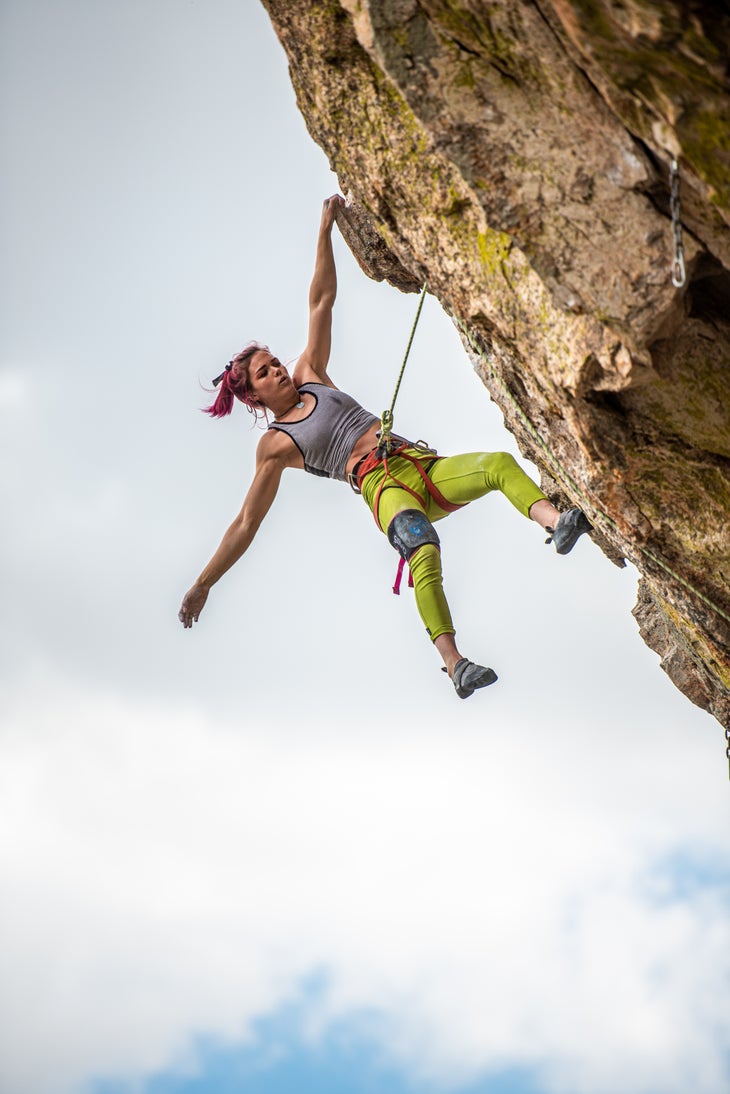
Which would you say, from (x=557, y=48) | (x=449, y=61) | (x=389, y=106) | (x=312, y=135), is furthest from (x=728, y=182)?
(x=312, y=135)

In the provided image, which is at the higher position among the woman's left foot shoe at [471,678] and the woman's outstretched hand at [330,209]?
the woman's outstretched hand at [330,209]

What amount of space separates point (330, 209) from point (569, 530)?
3.76 meters

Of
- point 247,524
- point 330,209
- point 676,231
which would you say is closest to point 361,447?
point 247,524

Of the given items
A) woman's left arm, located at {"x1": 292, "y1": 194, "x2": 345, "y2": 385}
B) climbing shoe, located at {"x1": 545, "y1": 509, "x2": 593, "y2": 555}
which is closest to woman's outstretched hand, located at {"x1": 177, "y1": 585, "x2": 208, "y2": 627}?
woman's left arm, located at {"x1": 292, "y1": 194, "x2": 345, "y2": 385}

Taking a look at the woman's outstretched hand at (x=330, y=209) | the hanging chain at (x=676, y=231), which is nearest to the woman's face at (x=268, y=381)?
the woman's outstretched hand at (x=330, y=209)

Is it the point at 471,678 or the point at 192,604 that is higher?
the point at 192,604

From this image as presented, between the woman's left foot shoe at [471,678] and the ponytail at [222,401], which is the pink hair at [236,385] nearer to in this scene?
the ponytail at [222,401]

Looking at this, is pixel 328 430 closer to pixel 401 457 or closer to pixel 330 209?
pixel 401 457

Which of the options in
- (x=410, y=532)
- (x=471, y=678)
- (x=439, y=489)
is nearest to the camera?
(x=471, y=678)

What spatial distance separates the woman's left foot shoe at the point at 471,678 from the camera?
6.80m

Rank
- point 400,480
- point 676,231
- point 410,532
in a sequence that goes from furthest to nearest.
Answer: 1. point 400,480
2. point 410,532
3. point 676,231

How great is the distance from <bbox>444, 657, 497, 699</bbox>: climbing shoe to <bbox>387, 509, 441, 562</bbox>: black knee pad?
1.05m

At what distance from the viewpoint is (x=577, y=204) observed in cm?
478

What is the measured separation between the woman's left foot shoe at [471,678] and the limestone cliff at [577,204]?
121 centimetres
